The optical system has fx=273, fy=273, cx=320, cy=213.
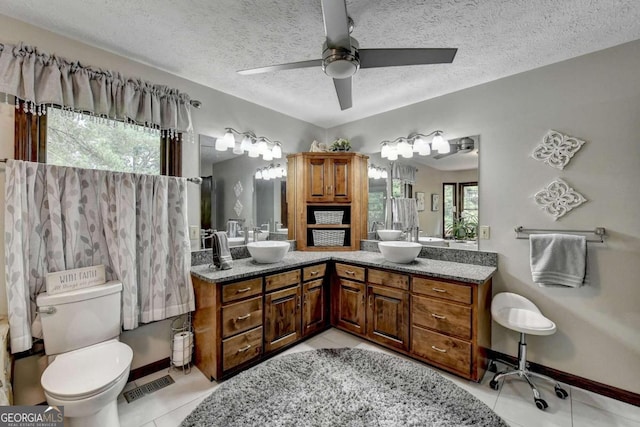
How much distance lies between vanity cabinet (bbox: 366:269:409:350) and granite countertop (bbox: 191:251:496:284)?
12 cm

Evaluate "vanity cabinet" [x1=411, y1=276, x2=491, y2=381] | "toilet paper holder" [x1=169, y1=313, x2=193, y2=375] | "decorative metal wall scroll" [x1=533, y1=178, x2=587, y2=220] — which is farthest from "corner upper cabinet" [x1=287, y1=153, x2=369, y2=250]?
"decorative metal wall scroll" [x1=533, y1=178, x2=587, y2=220]

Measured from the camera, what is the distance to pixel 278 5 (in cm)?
162

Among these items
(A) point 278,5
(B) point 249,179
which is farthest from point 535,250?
(B) point 249,179

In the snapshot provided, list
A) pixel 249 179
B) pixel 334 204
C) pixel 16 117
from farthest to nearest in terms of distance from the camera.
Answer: pixel 334 204
pixel 249 179
pixel 16 117

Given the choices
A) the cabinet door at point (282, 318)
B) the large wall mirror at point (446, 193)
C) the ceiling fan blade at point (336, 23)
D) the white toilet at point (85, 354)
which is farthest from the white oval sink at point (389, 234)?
Result: the white toilet at point (85, 354)

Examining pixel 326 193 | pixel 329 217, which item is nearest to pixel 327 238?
pixel 329 217

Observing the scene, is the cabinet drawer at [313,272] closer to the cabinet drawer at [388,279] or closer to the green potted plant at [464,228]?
the cabinet drawer at [388,279]

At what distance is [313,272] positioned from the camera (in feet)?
9.28

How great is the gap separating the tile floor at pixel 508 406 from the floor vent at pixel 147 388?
0.04m

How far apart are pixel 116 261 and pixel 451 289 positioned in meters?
2.57

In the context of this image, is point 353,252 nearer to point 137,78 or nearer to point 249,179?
point 249,179

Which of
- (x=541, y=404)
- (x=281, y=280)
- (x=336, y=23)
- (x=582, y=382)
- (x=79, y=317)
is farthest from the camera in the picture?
(x=281, y=280)

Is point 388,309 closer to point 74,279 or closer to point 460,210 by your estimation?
point 460,210
